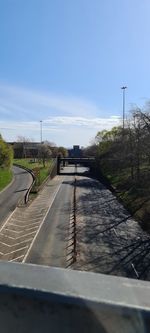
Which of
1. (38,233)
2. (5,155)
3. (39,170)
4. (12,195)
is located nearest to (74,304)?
(38,233)

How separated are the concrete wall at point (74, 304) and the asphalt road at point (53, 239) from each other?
26.0m

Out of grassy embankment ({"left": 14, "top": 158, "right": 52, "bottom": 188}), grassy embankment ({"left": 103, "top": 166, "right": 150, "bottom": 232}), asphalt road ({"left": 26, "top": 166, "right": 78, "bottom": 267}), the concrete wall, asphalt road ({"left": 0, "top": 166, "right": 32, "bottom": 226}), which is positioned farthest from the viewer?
grassy embankment ({"left": 14, "top": 158, "right": 52, "bottom": 188})

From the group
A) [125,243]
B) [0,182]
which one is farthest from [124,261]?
[0,182]

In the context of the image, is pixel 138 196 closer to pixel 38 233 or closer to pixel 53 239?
pixel 38 233

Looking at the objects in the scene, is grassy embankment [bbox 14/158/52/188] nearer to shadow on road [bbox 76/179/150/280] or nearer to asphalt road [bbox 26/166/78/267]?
asphalt road [bbox 26/166/78/267]

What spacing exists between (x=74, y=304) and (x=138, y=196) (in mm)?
56369

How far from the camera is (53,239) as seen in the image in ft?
117

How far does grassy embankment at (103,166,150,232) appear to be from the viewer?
46175 millimetres

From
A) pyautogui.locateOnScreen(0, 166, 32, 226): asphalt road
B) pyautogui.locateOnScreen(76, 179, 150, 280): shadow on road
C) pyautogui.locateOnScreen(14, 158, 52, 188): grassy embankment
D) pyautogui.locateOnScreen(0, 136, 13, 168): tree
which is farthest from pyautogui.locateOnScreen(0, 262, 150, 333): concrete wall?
pyautogui.locateOnScreen(0, 136, 13, 168): tree

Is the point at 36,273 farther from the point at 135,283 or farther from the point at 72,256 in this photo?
the point at 72,256

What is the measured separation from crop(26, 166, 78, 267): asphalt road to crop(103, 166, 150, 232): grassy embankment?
24.6 ft

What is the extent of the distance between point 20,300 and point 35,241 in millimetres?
32851

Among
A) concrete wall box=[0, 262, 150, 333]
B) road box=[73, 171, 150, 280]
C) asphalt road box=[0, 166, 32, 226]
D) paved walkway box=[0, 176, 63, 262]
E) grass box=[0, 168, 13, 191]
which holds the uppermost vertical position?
concrete wall box=[0, 262, 150, 333]

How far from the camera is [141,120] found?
159 ft
